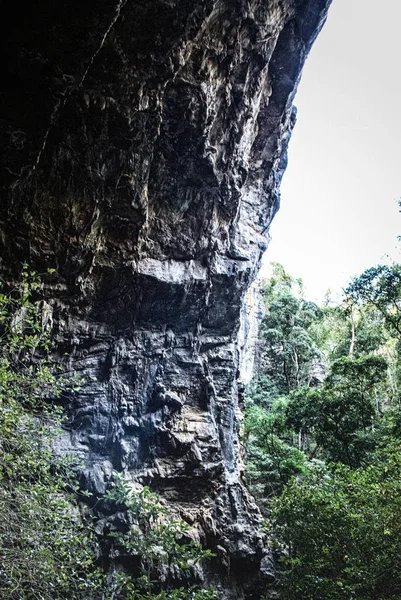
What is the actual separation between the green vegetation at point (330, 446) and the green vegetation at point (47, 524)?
233 centimetres

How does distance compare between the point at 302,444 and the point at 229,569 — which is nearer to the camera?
the point at 229,569

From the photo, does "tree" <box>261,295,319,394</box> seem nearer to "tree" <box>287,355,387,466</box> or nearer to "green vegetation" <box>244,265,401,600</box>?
"green vegetation" <box>244,265,401,600</box>

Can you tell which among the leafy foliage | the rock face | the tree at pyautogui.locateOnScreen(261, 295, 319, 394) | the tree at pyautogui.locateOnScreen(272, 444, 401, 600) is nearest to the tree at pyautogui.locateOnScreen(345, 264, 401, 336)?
the rock face

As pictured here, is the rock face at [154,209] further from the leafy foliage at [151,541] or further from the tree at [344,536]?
A: the tree at [344,536]

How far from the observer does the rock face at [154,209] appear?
808 centimetres

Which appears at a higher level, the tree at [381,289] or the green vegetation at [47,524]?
the tree at [381,289]

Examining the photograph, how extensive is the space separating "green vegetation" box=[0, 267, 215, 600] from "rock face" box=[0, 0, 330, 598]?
1.10 metres

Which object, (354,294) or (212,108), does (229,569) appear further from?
(212,108)

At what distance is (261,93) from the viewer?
12.0 meters

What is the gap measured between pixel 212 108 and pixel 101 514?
9.60m

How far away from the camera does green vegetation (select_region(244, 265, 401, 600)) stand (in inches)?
319

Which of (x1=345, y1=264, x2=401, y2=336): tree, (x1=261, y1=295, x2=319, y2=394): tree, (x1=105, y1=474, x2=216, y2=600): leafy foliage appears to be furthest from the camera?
(x1=261, y1=295, x2=319, y2=394): tree

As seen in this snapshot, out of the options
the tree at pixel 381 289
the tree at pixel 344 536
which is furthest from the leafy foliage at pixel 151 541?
the tree at pixel 381 289

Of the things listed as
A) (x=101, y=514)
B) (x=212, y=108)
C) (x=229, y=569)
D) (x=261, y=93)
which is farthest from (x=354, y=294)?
(x=101, y=514)
